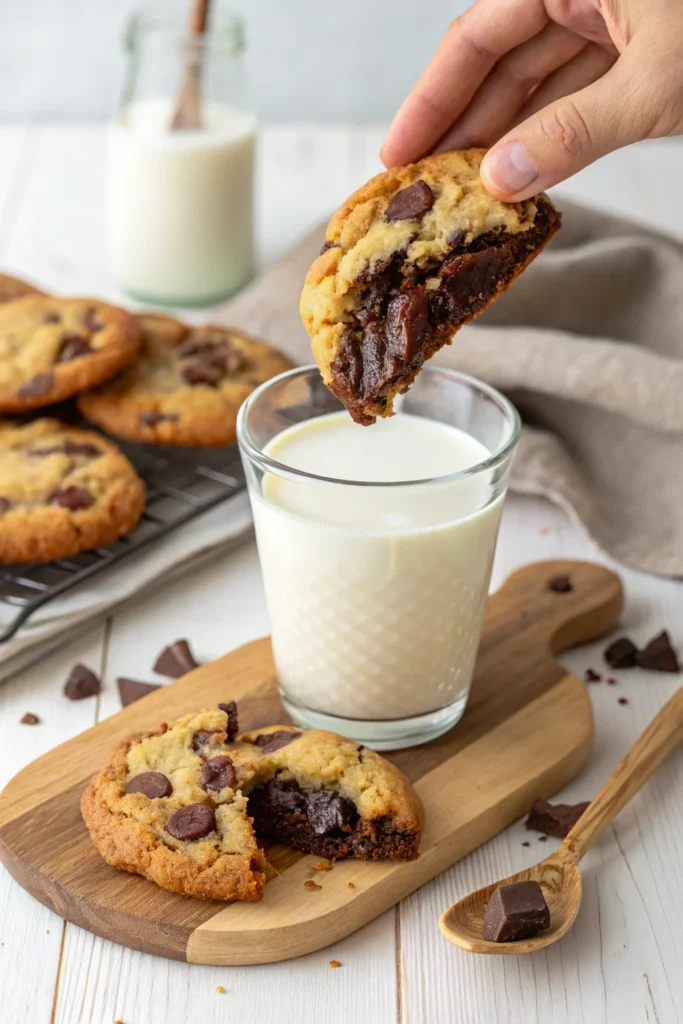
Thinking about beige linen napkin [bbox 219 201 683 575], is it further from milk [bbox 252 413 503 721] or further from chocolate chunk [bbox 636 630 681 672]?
milk [bbox 252 413 503 721]

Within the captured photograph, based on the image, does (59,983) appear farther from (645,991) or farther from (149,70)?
(149,70)

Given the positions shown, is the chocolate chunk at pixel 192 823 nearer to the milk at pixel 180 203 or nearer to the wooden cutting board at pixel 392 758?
the wooden cutting board at pixel 392 758

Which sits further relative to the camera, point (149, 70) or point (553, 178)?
point (149, 70)

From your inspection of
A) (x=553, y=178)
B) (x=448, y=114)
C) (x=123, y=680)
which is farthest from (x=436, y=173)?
(x=123, y=680)

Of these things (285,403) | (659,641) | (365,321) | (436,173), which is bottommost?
(659,641)

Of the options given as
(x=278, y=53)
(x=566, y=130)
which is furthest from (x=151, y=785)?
(x=278, y=53)

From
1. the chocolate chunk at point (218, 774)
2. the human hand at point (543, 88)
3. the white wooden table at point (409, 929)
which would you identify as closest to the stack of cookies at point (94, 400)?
the white wooden table at point (409, 929)

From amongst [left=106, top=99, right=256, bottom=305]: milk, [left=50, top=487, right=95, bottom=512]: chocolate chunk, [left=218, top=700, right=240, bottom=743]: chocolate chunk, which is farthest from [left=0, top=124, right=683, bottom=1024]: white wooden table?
[left=106, top=99, right=256, bottom=305]: milk
